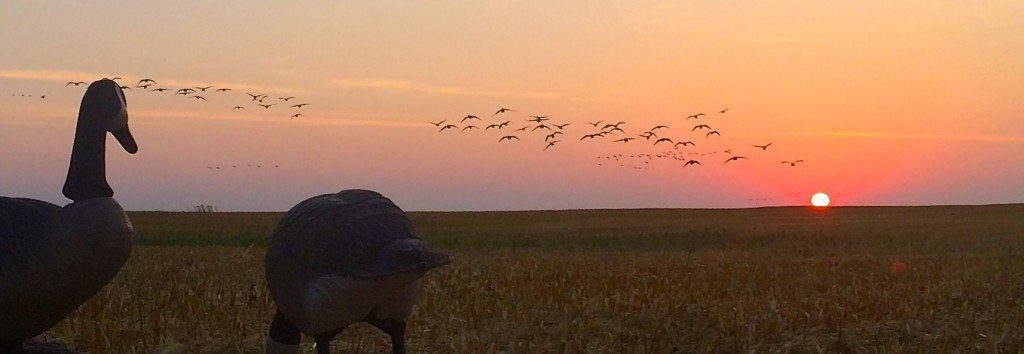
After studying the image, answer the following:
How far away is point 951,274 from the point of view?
15.9 m

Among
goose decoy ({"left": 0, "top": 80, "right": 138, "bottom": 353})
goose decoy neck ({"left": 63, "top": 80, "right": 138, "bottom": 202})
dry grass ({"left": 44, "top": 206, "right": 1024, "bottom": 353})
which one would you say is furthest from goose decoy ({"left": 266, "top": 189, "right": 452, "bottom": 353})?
dry grass ({"left": 44, "top": 206, "right": 1024, "bottom": 353})

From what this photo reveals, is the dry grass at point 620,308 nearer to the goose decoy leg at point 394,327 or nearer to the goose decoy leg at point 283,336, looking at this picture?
the goose decoy leg at point 283,336

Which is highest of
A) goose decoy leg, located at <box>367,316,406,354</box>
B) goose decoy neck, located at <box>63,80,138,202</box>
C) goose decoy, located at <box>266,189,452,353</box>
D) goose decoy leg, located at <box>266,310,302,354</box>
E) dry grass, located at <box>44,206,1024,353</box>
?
goose decoy neck, located at <box>63,80,138,202</box>

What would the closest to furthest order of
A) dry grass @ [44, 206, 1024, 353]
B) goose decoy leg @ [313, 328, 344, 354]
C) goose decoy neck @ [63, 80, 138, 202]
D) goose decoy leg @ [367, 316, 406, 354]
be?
goose decoy neck @ [63, 80, 138, 202]
goose decoy leg @ [313, 328, 344, 354]
goose decoy leg @ [367, 316, 406, 354]
dry grass @ [44, 206, 1024, 353]

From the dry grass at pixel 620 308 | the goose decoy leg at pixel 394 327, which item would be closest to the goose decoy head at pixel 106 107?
the goose decoy leg at pixel 394 327

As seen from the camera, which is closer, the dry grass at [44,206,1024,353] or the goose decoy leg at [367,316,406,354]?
the goose decoy leg at [367,316,406,354]

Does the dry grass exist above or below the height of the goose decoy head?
below

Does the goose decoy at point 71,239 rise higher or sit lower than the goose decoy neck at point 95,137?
lower

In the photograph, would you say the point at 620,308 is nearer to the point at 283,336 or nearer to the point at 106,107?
the point at 283,336

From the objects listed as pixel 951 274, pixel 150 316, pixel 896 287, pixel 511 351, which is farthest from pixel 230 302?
pixel 951 274

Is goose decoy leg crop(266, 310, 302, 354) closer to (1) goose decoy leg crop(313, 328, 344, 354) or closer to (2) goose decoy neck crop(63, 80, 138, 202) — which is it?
(1) goose decoy leg crop(313, 328, 344, 354)

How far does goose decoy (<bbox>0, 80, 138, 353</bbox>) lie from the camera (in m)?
5.97

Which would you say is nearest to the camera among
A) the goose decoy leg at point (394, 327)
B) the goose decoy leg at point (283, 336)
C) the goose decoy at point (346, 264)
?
the goose decoy at point (346, 264)

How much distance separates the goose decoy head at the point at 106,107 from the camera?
629cm
